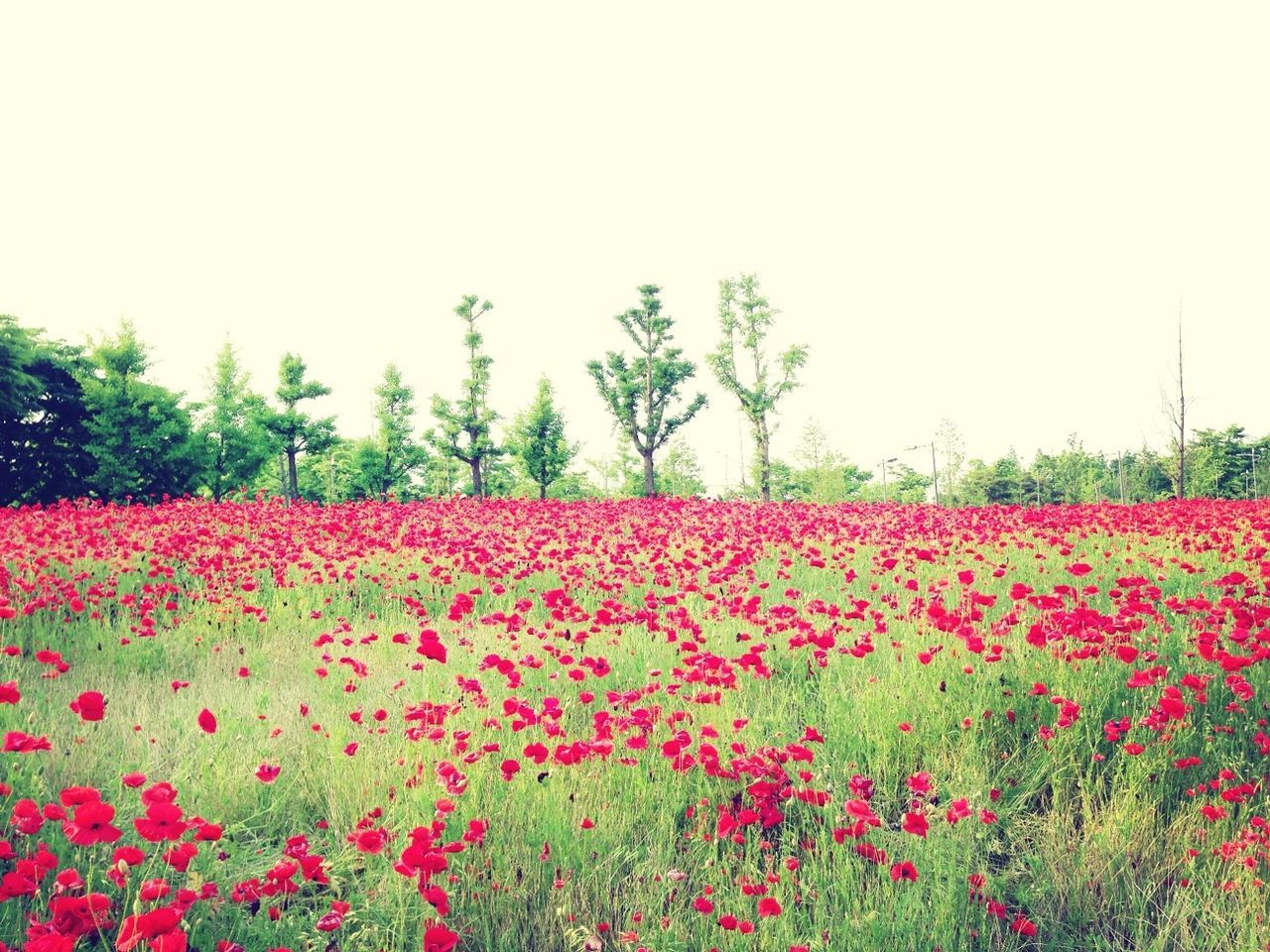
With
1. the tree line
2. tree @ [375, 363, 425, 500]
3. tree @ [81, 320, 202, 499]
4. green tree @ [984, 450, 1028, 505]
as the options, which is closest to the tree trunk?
the tree line

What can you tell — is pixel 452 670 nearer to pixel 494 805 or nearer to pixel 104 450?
pixel 494 805

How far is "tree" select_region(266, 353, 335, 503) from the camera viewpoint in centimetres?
3086

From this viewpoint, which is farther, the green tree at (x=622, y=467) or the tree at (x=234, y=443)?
the green tree at (x=622, y=467)

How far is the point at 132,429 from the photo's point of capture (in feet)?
76.7

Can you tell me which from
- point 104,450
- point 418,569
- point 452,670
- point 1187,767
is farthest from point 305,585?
point 104,450

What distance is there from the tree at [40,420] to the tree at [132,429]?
1.76ft

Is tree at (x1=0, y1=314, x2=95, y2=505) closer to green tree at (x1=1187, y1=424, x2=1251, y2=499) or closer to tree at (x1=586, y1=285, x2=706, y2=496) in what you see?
tree at (x1=586, y1=285, x2=706, y2=496)

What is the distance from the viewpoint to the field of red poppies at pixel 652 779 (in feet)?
7.82

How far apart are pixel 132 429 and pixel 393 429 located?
1254cm

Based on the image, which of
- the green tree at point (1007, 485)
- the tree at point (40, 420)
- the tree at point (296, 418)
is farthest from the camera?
the green tree at point (1007, 485)

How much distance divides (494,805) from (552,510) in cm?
1157

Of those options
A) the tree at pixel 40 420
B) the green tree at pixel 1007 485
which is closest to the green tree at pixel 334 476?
the tree at pixel 40 420

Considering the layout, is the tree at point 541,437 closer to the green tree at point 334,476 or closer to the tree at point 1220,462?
the green tree at point 334,476

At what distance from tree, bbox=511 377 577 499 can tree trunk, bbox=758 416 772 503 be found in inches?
373
